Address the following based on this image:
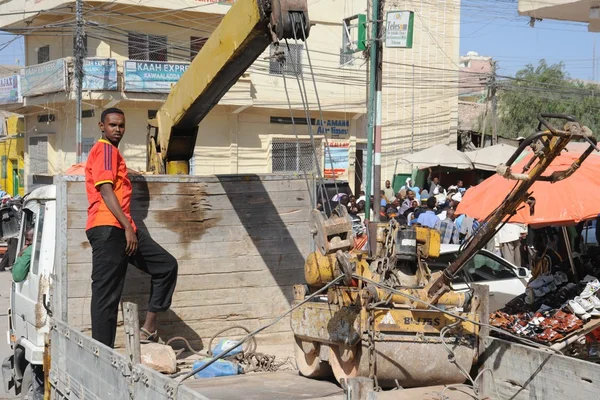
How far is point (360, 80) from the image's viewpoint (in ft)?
99.1

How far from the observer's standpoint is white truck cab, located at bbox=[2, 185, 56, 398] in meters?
6.07

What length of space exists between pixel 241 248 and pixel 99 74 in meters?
19.7

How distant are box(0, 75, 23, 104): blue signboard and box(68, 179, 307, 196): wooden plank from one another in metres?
24.3

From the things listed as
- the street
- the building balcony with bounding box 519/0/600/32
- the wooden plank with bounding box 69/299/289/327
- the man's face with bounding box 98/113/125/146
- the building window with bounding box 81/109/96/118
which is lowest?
the street

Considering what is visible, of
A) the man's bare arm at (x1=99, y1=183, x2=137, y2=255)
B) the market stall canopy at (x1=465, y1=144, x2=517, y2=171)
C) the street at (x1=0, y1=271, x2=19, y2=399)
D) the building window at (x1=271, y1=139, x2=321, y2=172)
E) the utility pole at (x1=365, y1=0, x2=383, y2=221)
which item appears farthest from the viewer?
the building window at (x1=271, y1=139, x2=321, y2=172)

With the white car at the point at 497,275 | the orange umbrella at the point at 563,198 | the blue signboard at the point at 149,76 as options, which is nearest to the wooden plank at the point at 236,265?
the orange umbrella at the point at 563,198

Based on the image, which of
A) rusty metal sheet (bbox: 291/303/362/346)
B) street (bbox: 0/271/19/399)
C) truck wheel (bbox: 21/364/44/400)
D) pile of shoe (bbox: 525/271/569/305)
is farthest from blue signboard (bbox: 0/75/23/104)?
rusty metal sheet (bbox: 291/303/362/346)

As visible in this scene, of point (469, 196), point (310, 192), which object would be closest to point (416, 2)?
point (469, 196)

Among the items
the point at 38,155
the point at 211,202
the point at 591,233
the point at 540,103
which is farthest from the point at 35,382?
the point at 540,103

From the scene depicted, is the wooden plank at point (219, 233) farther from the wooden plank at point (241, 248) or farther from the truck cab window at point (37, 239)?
the truck cab window at point (37, 239)

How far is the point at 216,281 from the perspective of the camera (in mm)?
6156

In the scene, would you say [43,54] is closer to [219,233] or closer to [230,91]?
[230,91]

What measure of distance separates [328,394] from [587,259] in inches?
213

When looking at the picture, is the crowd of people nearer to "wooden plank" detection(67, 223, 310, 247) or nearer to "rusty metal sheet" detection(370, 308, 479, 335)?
"wooden plank" detection(67, 223, 310, 247)
